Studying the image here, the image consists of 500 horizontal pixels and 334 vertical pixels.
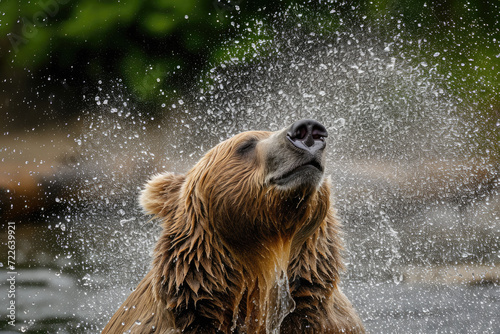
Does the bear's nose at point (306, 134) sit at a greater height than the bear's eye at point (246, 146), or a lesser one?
lesser

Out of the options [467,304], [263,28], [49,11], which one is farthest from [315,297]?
[49,11]

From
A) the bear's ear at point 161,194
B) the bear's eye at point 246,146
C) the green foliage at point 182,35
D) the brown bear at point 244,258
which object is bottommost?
the brown bear at point 244,258

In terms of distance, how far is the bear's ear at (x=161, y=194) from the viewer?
3076 mm

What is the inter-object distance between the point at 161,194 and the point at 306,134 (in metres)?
1.06

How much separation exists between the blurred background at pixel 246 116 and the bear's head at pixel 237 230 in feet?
10.6

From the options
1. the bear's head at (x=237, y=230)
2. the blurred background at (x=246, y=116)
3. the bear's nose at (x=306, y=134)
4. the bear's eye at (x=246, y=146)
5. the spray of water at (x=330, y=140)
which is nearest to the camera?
the bear's nose at (x=306, y=134)

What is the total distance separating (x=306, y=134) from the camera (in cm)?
247

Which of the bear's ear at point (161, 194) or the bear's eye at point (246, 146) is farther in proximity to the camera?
the bear's ear at point (161, 194)

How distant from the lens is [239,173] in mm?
2783

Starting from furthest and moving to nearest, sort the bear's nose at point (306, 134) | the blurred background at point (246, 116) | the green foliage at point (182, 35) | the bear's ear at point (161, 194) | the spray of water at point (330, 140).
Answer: the green foliage at point (182, 35) → the blurred background at point (246, 116) → the spray of water at point (330, 140) → the bear's ear at point (161, 194) → the bear's nose at point (306, 134)

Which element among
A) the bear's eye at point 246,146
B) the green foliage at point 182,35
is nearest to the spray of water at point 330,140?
the green foliage at point 182,35

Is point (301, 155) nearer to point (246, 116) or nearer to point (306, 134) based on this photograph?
point (306, 134)

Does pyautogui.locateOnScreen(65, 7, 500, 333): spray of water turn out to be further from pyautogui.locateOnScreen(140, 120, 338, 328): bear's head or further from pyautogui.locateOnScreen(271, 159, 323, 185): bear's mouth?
pyautogui.locateOnScreen(271, 159, 323, 185): bear's mouth

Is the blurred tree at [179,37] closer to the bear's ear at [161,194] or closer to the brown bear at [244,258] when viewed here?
the bear's ear at [161,194]
